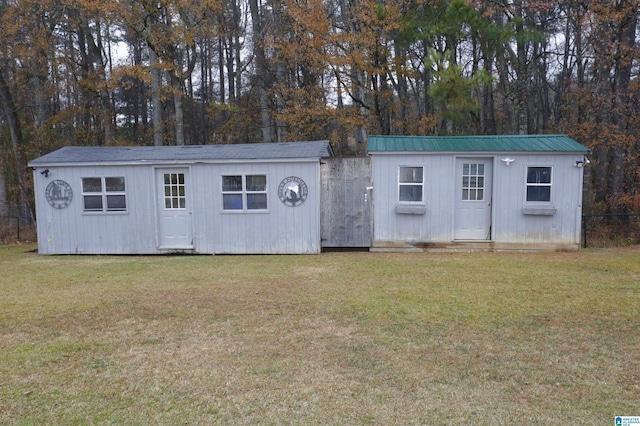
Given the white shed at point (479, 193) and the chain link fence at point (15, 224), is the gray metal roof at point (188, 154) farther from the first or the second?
the chain link fence at point (15, 224)

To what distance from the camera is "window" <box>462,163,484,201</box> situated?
1013 cm

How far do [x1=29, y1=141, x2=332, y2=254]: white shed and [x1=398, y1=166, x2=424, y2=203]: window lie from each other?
1.83 metres

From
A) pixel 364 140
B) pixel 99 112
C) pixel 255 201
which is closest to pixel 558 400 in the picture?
pixel 255 201

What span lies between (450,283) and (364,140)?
11.8m

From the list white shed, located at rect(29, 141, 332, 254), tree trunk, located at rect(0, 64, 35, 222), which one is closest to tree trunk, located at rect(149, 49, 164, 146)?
tree trunk, located at rect(0, 64, 35, 222)

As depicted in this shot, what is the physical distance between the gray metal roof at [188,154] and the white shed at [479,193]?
1.51 m

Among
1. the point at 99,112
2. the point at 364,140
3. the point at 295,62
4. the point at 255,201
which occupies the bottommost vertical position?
the point at 255,201

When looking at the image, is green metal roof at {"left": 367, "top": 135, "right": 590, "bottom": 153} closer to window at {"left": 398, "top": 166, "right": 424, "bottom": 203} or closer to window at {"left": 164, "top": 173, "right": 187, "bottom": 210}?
window at {"left": 398, "top": 166, "right": 424, "bottom": 203}

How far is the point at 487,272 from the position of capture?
299 inches

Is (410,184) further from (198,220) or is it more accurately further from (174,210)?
(174,210)

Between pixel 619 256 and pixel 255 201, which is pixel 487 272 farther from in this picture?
pixel 255 201

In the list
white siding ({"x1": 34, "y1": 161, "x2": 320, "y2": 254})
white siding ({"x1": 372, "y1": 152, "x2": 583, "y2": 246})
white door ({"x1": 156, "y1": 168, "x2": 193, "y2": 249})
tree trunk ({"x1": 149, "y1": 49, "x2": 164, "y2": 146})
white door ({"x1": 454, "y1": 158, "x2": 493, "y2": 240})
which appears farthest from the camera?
tree trunk ({"x1": 149, "y1": 49, "x2": 164, "y2": 146})

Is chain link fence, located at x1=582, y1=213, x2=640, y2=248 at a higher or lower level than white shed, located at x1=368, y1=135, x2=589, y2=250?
lower

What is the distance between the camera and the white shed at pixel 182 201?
1020 centimetres
